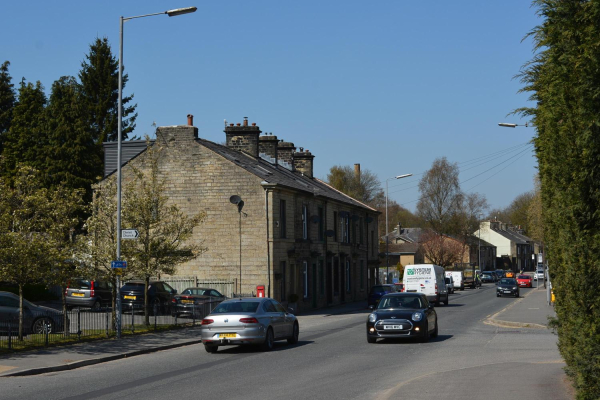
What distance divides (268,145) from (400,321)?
30.4 metres

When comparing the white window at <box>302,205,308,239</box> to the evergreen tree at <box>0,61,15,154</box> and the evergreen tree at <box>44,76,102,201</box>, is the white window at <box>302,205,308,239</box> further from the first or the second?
the evergreen tree at <box>0,61,15,154</box>

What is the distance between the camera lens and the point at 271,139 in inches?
2008

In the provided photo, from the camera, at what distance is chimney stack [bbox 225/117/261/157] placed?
159ft

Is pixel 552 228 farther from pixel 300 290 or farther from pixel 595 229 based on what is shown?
pixel 300 290

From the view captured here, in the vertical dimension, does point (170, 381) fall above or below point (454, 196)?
below

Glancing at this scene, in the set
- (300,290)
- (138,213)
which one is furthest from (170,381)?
(300,290)

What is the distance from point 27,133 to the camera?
57875 millimetres

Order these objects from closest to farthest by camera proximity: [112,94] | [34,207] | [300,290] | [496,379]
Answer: [496,379], [34,207], [300,290], [112,94]

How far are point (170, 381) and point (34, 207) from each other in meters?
8.73

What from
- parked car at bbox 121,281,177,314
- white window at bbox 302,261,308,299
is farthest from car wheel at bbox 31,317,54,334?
white window at bbox 302,261,308,299

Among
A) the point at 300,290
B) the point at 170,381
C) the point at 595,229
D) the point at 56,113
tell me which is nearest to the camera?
the point at 595,229

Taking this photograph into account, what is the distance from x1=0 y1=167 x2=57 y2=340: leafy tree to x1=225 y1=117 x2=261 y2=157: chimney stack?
1062 inches

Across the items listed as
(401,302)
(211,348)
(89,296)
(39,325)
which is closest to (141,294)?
(89,296)

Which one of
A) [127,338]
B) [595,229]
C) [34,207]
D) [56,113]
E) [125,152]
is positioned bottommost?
[127,338]
